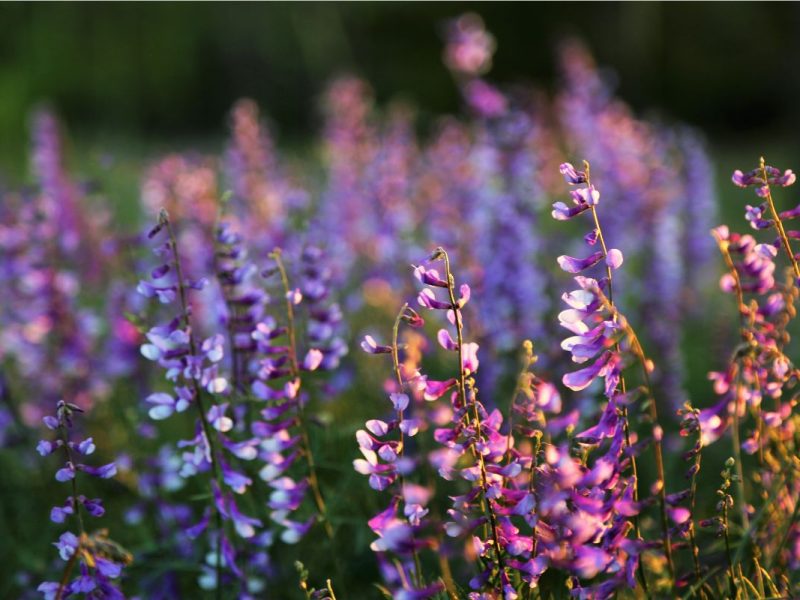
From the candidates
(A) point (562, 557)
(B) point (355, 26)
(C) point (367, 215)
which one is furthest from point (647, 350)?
(B) point (355, 26)

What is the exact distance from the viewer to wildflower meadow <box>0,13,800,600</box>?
1651mm

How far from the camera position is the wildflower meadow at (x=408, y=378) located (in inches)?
65.0

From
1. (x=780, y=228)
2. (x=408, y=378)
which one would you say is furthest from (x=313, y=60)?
(x=408, y=378)

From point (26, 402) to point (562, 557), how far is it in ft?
11.5

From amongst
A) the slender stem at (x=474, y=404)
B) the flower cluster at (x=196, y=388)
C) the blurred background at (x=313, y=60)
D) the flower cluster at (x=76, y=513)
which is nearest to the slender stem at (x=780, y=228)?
the slender stem at (x=474, y=404)

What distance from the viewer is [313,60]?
16312 mm

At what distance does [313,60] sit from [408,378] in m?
15.4

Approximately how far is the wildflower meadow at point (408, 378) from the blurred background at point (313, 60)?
680 cm

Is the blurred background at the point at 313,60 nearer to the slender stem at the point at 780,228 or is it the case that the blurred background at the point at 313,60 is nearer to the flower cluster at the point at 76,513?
the slender stem at the point at 780,228

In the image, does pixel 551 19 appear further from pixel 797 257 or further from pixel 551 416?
pixel 797 257

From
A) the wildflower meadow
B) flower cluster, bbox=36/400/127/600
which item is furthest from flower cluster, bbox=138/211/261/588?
flower cluster, bbox=36/400/127/600

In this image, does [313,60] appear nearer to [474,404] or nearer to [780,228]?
[780,228]

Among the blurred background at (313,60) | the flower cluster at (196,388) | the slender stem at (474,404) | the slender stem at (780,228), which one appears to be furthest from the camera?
the blurred background at (313,60)

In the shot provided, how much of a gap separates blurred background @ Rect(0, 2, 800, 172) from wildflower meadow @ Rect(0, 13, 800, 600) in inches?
268
